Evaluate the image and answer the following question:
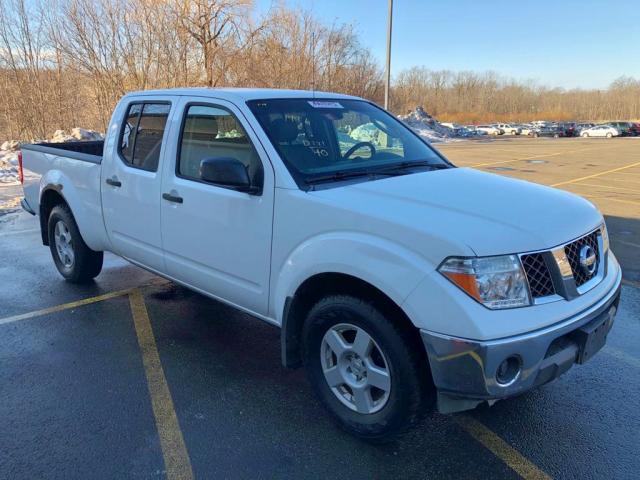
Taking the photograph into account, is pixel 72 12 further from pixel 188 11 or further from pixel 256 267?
pixel 256 267

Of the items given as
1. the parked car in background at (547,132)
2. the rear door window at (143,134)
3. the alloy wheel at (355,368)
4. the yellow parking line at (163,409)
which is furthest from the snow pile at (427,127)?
the alloy wheel at (355,368)

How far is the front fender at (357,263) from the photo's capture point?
7.93ft

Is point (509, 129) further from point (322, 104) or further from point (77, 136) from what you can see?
point (322, 104)

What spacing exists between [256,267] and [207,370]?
970 millimetres

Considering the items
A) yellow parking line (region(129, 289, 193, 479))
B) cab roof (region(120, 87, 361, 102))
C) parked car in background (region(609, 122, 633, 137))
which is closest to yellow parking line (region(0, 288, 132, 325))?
yellow parking line (region(129, 289, 193, 479))

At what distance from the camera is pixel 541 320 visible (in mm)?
2352

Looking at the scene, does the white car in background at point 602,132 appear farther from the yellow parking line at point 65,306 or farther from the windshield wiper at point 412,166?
the yellow parking line at point 65,306

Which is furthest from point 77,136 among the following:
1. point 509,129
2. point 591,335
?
point 509,129

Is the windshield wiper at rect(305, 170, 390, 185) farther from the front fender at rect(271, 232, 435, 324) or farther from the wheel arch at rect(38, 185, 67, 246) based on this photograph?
the wheel arch at rect(38, 185, 67, 246)

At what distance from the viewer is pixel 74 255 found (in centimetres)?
527

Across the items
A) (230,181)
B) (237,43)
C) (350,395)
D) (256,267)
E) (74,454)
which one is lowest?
(74,454)

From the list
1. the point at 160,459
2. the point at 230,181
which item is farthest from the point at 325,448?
the point at 230,181

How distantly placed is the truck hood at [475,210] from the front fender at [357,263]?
4.2 inches

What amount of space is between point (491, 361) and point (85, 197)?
→ 4.03 m
